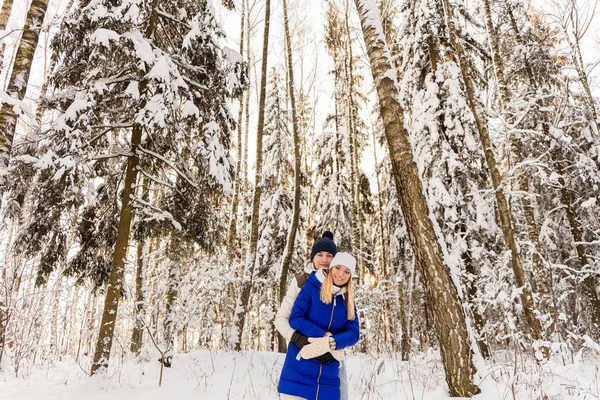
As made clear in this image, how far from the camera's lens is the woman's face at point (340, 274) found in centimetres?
283

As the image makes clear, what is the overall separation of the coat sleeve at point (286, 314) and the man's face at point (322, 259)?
0.28m

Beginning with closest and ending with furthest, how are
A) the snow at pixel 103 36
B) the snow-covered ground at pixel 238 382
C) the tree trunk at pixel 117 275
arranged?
the snow-covered ground at pixel 238 382
the snow at pixel 103 36
the tree trunk at pixel 117 275

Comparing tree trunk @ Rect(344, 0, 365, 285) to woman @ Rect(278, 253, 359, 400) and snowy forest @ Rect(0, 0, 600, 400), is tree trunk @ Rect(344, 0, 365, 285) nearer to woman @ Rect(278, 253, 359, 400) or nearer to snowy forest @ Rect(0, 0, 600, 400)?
snowy forest @ Rect(0, 0, 600, 400)

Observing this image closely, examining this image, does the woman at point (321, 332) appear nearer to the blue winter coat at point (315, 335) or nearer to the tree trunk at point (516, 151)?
the blue winter coat at point (315, 335)

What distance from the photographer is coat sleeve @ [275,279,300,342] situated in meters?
2.75

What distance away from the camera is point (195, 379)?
592 cm

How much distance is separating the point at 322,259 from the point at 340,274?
350mm

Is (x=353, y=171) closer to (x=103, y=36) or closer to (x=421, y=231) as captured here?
(x=421, y=231)

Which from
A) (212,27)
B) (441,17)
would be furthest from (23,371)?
(441,17)

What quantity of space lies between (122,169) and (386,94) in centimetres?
562

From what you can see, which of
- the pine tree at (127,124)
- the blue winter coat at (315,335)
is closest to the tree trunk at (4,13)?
the pine tree at (127,124)

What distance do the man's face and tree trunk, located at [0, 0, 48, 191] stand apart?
4.26 meters

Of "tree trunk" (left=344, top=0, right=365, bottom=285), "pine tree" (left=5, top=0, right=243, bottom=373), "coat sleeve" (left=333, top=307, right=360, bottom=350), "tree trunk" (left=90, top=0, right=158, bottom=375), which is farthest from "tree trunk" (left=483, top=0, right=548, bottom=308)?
"tree trunk" (left=90, top=0, right=158, bottom=375)

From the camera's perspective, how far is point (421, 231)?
4.06m
